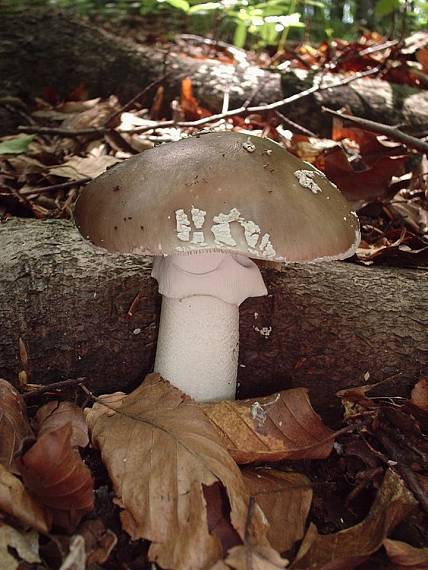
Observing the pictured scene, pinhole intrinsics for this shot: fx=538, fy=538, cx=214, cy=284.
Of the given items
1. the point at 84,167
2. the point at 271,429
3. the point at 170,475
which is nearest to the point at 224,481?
the point at 170,475

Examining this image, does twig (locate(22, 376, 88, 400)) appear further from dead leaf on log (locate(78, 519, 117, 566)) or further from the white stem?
dead leaf on log (locate(78, 519, 117, 566))

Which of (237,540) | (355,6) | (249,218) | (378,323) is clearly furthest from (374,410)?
(355,6)

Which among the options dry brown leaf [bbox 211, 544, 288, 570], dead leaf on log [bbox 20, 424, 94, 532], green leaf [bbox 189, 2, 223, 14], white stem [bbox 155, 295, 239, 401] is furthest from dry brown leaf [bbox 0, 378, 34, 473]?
green leaf [bbox 189, 2, 223, 14]

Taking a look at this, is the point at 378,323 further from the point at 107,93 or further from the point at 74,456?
the point at 107,93

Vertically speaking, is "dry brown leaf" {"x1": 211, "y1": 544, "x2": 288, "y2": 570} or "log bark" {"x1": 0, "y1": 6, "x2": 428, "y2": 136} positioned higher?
"log bark" {"x1": 0, "y1": 6, "x2": 428, "y2": 136}

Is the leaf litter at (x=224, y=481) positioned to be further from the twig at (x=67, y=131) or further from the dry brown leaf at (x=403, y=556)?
the twig at (x=67, y=131)

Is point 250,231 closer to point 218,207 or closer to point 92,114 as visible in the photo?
point 218,207

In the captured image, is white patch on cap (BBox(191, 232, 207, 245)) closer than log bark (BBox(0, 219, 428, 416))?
Yes
